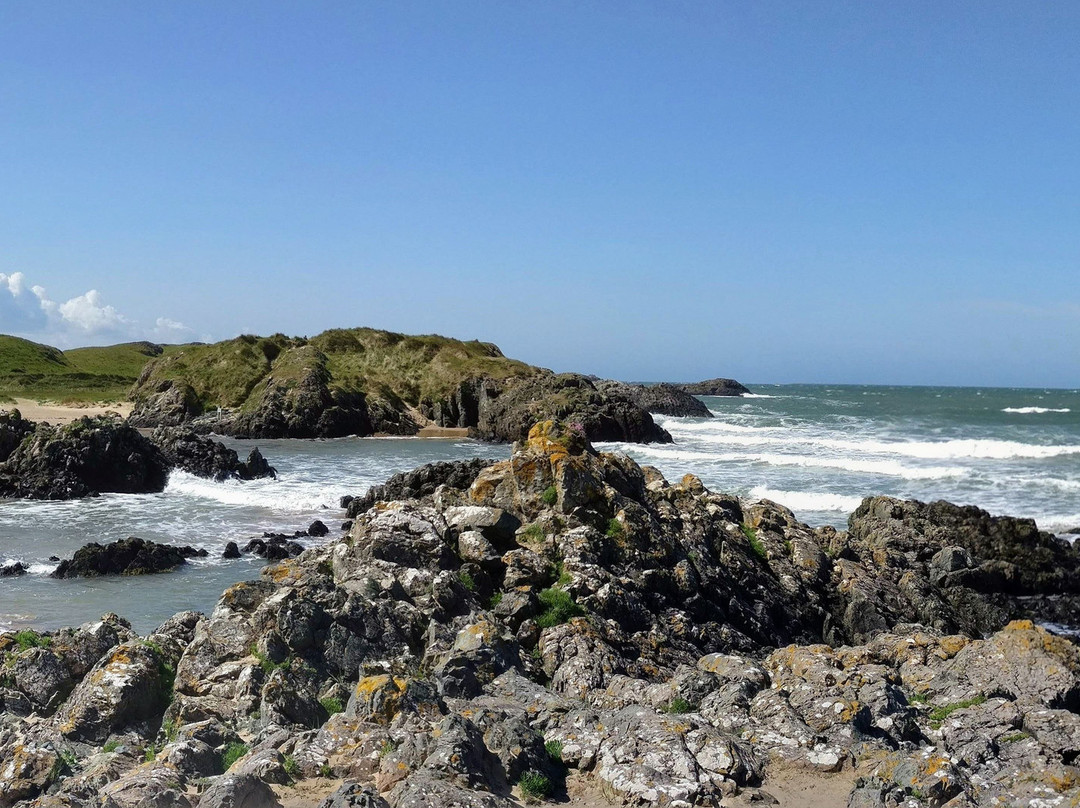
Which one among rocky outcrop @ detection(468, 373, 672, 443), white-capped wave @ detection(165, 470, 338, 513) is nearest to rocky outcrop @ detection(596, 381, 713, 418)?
rocky outcrop @ detection(468, 373, 672, 443)

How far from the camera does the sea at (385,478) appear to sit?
64.1ft

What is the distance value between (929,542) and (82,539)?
82.3 ft

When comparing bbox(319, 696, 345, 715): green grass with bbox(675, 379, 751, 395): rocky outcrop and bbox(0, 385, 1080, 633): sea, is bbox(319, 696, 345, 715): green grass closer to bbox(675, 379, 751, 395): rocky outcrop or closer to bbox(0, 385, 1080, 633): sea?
bbox(0, 385, 1080, 633): sea

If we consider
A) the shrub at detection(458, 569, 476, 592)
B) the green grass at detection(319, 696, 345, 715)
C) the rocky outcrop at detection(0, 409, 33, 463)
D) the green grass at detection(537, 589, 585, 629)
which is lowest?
the green grass at detection(319, 696, 345, 715)

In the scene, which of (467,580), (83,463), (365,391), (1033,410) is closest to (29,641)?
(467,580)

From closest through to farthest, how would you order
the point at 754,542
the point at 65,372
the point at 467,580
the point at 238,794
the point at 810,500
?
the point at 238,794, the point at 467,580, the point at 754,542, the point at 810,500, the point at 65,372

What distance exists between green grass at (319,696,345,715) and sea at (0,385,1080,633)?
7.81m

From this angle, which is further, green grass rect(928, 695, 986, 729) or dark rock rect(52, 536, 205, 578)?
dark rock rect(52, 536, 205, 578)

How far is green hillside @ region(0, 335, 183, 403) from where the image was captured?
86000mm

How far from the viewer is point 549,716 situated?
28.7ft

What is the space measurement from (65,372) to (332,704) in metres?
109

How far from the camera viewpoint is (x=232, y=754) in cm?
797

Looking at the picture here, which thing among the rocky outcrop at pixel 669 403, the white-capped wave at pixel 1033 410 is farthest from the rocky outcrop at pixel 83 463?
the white-capped wave at pixel 1033 410

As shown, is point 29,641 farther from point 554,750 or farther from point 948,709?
point 948,709
